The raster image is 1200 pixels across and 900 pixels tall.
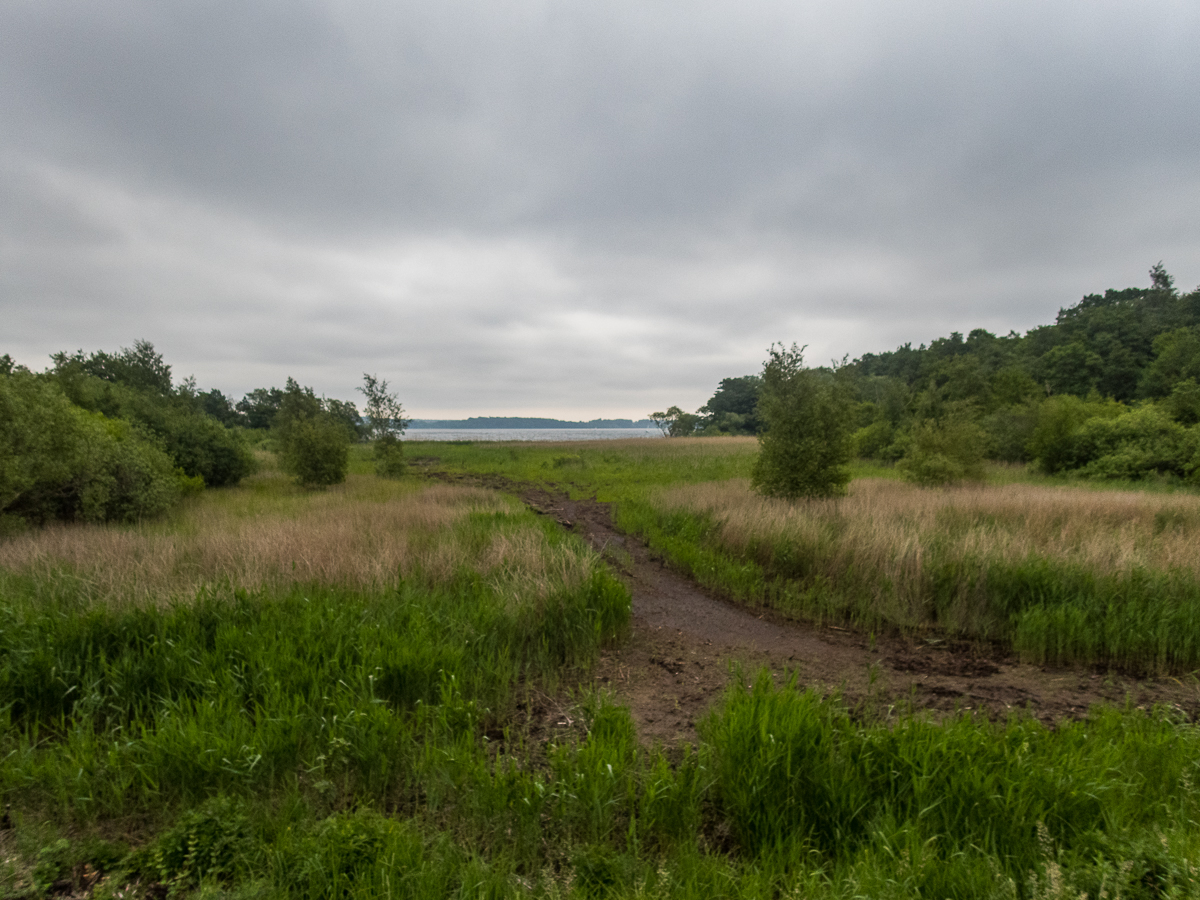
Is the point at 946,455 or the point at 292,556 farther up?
the point at 946,455

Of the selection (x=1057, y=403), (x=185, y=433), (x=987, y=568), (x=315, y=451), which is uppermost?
(x=1057, y=403)

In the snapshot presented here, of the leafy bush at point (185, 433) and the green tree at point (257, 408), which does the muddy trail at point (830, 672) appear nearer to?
the leafy bush at point (185, 433)

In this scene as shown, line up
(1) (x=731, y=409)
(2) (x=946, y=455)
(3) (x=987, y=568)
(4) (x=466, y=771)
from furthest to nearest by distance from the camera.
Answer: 1. (1) (x=731, y=409)
2. (2) (x=946, y=455)
3. (3) (x=987, y=568)
4. (4) (x=466, y=771)

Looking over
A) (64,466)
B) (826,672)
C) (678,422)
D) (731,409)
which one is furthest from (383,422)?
(731,409)

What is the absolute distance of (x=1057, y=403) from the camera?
2883 cm

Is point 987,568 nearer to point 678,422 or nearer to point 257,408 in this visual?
point 678,422

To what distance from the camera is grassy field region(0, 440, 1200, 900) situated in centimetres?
268

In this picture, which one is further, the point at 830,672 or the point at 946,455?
the point at 946,455

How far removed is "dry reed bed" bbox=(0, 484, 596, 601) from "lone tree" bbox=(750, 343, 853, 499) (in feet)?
27.6

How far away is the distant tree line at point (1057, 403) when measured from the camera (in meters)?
20.9

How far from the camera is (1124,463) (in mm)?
23672

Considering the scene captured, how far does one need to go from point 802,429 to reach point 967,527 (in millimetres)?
5171

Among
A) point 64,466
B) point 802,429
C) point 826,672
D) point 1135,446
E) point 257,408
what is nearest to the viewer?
point 826,672

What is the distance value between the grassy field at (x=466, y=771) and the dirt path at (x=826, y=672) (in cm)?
46
